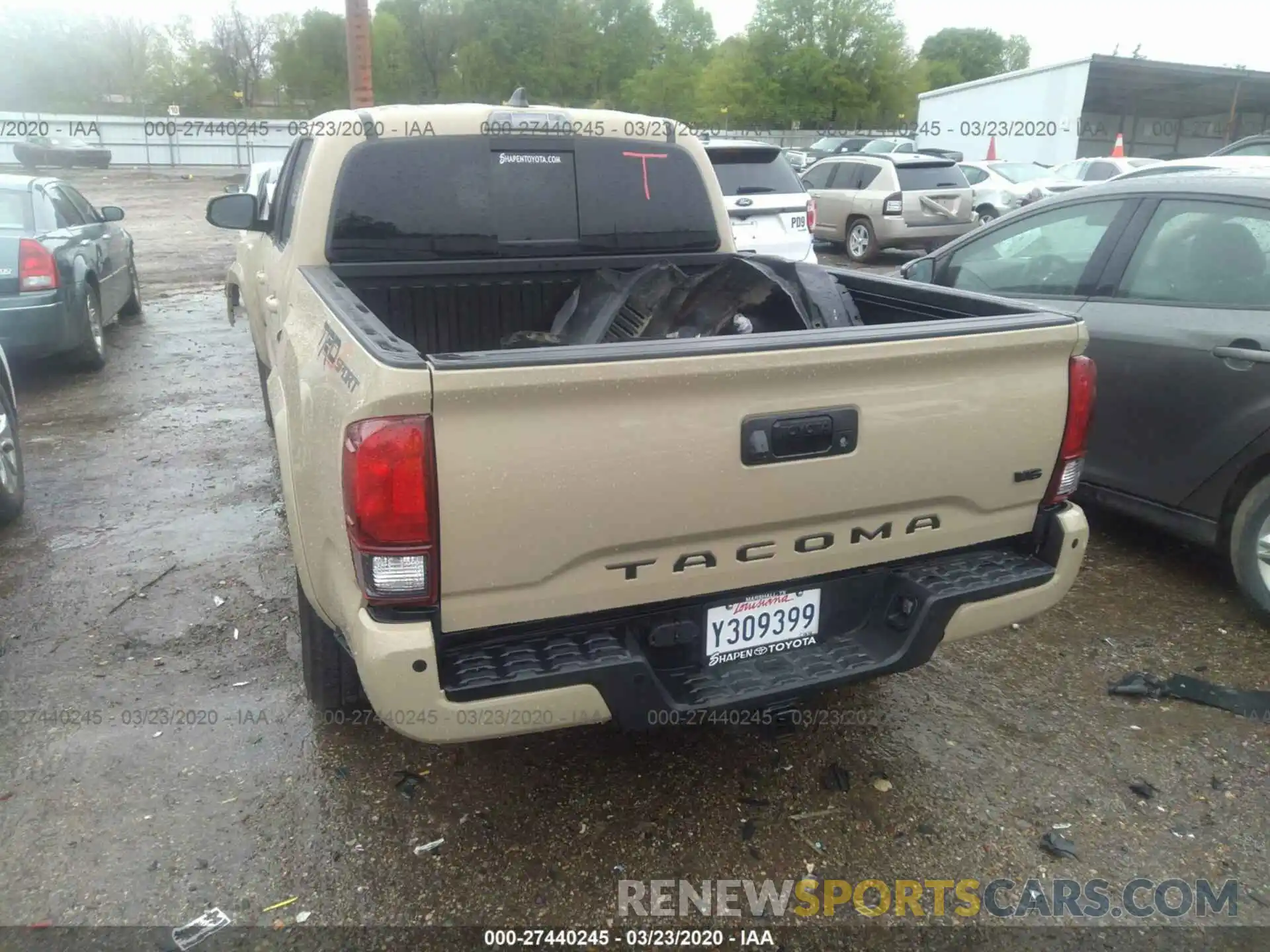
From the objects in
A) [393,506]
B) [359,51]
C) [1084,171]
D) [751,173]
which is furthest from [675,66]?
[393,506]

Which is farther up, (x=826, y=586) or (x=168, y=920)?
(x=826, y=586)

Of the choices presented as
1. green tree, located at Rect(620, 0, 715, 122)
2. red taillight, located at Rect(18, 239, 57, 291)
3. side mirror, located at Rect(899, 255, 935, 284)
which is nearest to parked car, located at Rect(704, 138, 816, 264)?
side mirror, located at Rect(899, 255, 935, 284)

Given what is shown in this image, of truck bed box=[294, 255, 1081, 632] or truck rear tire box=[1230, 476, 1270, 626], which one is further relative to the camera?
truck rear tire box=[1230, 476, 1270, 626]

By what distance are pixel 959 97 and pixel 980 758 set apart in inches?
1441

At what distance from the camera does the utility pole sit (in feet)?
32.8

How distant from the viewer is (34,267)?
6930mm

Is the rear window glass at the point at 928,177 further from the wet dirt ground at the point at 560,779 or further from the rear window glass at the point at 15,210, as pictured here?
the rear window glass at the point at 15,210

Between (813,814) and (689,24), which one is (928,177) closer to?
(813,814)

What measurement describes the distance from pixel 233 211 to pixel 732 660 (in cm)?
309

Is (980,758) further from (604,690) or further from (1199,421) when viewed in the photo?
(1199,421)

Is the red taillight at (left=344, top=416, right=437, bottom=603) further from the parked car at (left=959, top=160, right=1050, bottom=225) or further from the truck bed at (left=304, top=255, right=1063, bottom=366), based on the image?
the parked car at (left=959, top=160, right=1050, bottom=225)

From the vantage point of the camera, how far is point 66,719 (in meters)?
3.33

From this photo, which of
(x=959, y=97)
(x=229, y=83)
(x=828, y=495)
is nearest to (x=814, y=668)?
(x=828, y=495)

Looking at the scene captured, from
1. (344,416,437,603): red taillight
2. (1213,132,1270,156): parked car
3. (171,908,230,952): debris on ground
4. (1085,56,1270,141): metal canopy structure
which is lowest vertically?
(171,908,230,952): debris on ground
